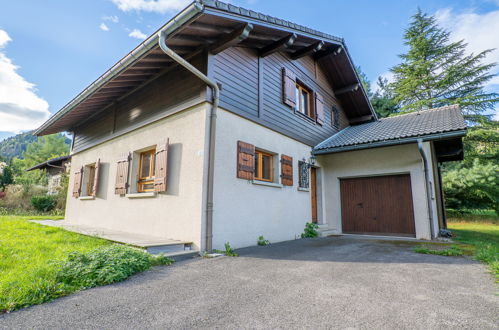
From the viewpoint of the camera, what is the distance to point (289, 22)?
5957mm

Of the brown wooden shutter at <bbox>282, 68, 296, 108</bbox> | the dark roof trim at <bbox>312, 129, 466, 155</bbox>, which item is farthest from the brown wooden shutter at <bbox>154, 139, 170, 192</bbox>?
the dark roof trim at <bbox>312, 129, 466, 155</bbox>

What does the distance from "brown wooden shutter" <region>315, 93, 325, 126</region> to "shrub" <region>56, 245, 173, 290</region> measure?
7084mm

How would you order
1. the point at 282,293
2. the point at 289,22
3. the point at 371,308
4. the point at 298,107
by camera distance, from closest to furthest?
the point at 371,308, the point at 282,293, the point at 289,22, the point at 298,107

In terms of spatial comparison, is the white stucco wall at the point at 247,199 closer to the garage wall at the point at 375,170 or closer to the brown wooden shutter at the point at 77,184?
the garage wall at the point at 375,170

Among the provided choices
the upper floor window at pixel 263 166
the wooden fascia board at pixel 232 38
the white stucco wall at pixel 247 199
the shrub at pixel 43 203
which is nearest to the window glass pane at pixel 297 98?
the white stucco wall at pixel 247 199

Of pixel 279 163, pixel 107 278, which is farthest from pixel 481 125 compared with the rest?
pixel 107 278

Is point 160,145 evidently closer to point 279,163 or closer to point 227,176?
point 227,176

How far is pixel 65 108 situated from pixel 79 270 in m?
6.04

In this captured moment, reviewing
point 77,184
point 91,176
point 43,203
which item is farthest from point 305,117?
point 43,203

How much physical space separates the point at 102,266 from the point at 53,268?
51 cm

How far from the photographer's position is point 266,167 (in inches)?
266

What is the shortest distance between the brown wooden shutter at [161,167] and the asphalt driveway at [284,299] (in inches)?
76.4

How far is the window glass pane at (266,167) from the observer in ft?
21.9

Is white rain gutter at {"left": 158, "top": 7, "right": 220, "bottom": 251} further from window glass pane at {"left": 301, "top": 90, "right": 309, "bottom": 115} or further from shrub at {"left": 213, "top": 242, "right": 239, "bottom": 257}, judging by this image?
window glass pane at {"left": 301, "top": 90, "right": 309, "bottom": 115}
